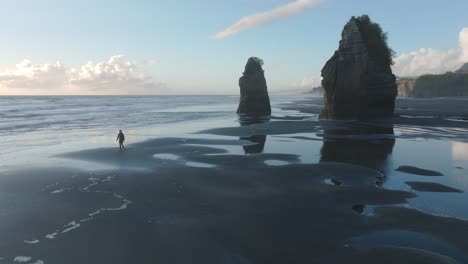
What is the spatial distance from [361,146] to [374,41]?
129 feet

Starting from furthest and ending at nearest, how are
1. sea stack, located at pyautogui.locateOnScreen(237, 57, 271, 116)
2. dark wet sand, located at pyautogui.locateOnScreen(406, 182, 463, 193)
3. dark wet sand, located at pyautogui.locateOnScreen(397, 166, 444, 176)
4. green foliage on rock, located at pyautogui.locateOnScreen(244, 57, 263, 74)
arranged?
green foliage on rock, located at pyautogui.locateOnScreen(244, 57, 263, 74)
sea stack, located at pyautogui.locateOnScreen(237, 57, 271, 116)
dark wet sand, located at pyautogui.locateOnScreen(397, 166, 444, 176)
dark wet sand, located at pyautogui.locateOnScreen(406, 182, 463, 193)

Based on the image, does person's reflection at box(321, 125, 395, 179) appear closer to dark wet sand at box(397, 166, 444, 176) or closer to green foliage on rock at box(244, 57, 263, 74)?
dark wet sand at box(397, 166, 444, 176)

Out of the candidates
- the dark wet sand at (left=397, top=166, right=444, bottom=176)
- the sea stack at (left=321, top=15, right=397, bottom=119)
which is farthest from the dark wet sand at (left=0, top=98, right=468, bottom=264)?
the sea stack at (left=321, top=15, right=397, bottom=119)

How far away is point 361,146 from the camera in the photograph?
33.5m

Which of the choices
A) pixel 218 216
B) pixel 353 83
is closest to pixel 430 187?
pixel 218 216

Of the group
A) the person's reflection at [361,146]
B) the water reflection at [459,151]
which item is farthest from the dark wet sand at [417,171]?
the water reflection at [459,151]

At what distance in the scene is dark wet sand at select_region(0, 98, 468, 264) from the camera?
40.3 ft

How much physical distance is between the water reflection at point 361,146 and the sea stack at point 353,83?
11.0m

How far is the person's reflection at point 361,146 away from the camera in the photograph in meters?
27.2

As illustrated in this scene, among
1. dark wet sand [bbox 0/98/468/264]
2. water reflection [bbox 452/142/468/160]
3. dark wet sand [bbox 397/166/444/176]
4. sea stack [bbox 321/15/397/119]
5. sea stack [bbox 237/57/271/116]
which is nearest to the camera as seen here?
dark wet sand [bbox 0/98/468/264]

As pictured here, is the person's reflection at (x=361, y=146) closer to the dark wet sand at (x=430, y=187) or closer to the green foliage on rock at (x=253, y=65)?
the dark wet sand at (x=430, y=187)

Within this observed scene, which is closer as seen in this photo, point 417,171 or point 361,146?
point 417,171

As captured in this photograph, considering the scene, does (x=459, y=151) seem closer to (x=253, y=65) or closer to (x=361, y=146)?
(x=361, y=146)

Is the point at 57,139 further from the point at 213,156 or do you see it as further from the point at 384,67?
the point at 384,67
